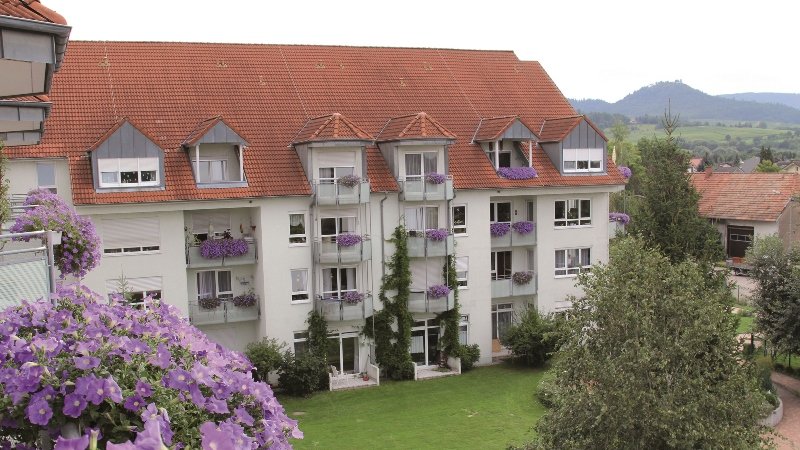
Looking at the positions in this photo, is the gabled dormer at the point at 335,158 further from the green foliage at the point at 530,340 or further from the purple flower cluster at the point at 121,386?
the purple flower cluster at the point at 121,386

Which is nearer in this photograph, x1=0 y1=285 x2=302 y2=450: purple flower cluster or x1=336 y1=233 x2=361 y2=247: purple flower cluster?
x1=0 y1=285 x2=302 y2=450: purple flower cluster

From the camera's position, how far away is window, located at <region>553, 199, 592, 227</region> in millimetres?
35625

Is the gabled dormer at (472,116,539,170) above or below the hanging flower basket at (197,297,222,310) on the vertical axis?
above

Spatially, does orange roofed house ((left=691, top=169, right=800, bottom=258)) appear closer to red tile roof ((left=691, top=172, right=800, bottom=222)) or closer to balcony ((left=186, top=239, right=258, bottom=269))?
red tile roof ((left=691, top=172, right=800, bottom=222))

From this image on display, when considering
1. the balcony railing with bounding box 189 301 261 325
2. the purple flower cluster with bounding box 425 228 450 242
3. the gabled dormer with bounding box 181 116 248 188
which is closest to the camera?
the gabled dormer with bounding box 181 116 248 188

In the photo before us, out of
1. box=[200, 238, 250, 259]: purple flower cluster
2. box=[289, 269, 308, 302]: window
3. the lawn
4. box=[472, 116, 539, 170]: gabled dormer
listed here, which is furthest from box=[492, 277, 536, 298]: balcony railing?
box=[200, 238, 250, 259]: purple flower cluster

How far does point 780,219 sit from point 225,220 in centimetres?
4371

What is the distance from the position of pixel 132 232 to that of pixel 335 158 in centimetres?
799

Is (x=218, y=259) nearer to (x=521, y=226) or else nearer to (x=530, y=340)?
(x=530, y=340)

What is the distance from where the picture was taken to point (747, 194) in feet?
202

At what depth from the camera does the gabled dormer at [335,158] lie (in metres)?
30.0

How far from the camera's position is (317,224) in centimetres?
3075

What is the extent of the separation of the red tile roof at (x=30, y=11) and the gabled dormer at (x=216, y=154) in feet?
78.6

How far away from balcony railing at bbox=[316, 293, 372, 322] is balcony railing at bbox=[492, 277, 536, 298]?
649 centimetres
